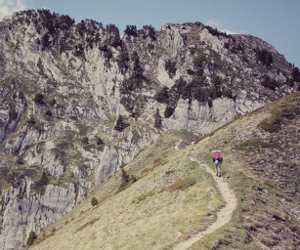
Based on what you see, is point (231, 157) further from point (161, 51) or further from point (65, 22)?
point (65, 22)

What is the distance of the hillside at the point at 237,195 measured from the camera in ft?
64.2

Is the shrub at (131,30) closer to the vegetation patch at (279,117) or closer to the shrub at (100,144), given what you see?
the shrub at (100,144)

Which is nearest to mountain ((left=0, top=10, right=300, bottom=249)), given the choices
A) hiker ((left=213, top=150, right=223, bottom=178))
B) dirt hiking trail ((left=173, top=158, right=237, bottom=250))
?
hiker ((left=213, top=150, right=223, bottom=178))

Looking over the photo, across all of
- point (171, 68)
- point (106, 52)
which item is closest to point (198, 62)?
point (171, 68)

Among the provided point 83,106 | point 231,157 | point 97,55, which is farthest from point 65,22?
point 231,157

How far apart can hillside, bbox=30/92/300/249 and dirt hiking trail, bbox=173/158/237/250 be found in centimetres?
47

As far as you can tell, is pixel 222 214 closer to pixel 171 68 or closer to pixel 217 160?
pixel 217 160

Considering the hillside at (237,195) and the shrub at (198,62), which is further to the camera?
the shrub at (198,62)

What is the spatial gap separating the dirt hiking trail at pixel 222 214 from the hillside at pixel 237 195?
0.47 metres

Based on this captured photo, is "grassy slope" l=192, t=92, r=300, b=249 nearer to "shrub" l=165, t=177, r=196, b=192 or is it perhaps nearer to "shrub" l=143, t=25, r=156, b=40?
"shrub" l=165, t=177, r=196, b=192

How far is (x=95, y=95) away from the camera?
115625mm

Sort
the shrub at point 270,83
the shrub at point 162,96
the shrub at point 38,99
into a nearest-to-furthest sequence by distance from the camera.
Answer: the shrub at point 162,96 → the shrub at point 270,83 → the shrub at point 38,99

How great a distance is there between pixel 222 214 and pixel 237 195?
4155 mm

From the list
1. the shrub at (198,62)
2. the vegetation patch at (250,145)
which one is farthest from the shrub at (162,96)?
the vegetation patch at (250,145)
